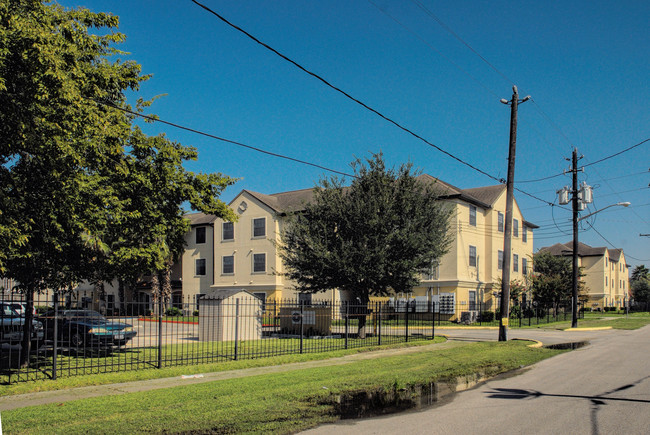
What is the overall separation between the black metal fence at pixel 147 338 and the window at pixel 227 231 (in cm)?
2130

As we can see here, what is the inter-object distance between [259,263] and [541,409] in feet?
137

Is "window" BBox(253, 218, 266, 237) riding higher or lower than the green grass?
higher

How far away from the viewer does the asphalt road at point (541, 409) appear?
816cm

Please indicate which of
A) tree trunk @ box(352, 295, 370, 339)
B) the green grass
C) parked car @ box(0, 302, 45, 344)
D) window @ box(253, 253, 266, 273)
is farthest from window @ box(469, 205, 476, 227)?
parked car @ box(0, 302, 45, 344)

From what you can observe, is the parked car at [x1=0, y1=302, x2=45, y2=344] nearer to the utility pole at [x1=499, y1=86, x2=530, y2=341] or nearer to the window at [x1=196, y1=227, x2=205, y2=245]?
the utility pole at [x1=499, y1=86, x2=530, y2=341]

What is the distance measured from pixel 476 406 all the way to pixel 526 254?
49.2 metres

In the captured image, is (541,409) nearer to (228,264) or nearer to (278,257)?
(278,257)

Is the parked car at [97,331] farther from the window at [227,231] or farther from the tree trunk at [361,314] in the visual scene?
the window at [227,231]

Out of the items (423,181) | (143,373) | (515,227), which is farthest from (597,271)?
(143,373)

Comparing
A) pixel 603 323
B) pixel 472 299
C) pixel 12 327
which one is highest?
pixel 12 327

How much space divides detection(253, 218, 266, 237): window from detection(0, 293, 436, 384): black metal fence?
18533 millimetres

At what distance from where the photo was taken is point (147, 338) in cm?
2908

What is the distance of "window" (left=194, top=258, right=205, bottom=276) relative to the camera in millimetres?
54344

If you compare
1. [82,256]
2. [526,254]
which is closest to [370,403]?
[82,256]
